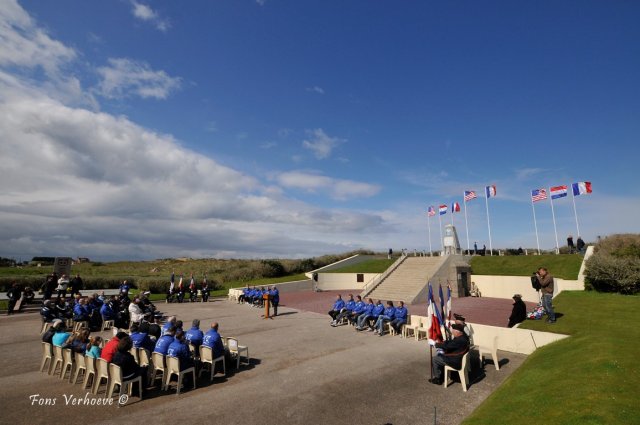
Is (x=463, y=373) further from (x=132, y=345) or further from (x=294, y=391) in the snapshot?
(x=132, y=345)

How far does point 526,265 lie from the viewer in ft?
98.9

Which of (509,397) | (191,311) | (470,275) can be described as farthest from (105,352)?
(470,275)

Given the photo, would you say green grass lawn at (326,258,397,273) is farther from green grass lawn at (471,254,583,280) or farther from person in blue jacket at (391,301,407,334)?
person in blue jacket at (391,301,407,334)

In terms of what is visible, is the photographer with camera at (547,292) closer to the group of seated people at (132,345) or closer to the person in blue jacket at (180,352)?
the group of seated people at (132,345)

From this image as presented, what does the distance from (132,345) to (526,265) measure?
31.8 meters

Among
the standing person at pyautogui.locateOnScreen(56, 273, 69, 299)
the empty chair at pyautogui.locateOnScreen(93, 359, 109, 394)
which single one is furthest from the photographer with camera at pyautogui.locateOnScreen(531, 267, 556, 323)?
the standing person at pyautogui.locateOnScreen(56, 273, 69, 299)

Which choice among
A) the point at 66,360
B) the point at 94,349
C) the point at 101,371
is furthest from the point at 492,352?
the point at 66,360

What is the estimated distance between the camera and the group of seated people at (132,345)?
7.91m

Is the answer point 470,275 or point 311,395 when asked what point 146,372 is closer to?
point 311,395

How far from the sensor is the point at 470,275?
31.7 meters

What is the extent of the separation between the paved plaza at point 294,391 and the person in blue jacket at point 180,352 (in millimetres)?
664

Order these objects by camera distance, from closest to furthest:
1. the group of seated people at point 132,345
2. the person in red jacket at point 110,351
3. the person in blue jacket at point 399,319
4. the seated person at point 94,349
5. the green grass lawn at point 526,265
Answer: the group of seated people at point 132,345, the person in red jacket at point 110,351, the seated person at point 94,349, the person in blue jacket at point 399,319, the green grass lawn at point 526,265

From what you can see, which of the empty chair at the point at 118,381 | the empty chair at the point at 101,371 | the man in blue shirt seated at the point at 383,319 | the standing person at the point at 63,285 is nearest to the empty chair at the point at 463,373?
the man in blue shirt seated at the point at 383,319

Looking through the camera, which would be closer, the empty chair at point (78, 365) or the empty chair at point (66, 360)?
the empty chair at point (78, 365)
